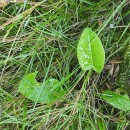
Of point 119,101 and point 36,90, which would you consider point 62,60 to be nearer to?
point 36,90

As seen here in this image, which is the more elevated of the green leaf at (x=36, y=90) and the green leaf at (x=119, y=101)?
the green leaf at (x=36, y=90)

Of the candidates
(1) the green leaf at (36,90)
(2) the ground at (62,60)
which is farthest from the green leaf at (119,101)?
(1) the green leaf at (36,90)

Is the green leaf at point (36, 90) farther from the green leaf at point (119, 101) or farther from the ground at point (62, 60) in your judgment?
the green leaf at point (119, 101)

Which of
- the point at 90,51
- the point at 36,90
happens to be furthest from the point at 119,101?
the point at 36,90

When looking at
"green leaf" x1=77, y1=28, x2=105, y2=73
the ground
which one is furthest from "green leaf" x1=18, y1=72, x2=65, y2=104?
"green leaf" x1=77, y1=28, x2=105, y2=73

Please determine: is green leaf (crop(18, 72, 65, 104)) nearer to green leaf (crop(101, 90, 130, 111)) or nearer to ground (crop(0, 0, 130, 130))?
ground (crop(0, 0, 130, 130))

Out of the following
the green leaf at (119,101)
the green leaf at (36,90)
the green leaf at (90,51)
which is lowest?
the green leaf at (119,101)
